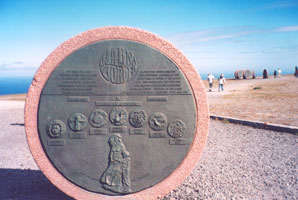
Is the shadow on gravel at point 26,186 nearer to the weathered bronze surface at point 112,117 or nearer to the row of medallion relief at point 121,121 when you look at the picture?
the weathered bronze surface at point 112,117

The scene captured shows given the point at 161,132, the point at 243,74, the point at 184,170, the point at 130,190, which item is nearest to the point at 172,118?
the point at 161,132

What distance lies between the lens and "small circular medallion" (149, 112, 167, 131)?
345cm

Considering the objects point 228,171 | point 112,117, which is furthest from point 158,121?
point 228,171

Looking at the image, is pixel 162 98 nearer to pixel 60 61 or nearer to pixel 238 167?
pixel 60 61

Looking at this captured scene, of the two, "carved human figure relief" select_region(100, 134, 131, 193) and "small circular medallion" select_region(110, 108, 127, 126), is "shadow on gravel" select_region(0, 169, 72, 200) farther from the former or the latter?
"small circular medallion" select_region(110, 108, 127, 126)

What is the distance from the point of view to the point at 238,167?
16.1 ft

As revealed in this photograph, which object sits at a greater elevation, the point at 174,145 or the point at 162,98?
the point at 162,98

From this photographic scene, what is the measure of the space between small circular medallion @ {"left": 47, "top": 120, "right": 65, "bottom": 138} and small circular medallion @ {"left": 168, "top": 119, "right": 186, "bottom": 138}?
1511 mm

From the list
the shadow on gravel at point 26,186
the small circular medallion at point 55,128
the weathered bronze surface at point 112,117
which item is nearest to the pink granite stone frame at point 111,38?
the weathered bronze surface at point 112,117

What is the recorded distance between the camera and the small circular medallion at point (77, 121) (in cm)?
343

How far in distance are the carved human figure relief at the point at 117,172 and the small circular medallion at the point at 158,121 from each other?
1.72ft

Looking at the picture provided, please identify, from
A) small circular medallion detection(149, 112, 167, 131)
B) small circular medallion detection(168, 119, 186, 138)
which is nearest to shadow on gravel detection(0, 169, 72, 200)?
small circular medallion detection(149, 112, 167, 131)

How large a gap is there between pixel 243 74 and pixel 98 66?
36804 millimetres

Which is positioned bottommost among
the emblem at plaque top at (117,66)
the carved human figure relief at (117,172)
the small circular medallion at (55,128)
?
the carved human figure relief at (117,172)
